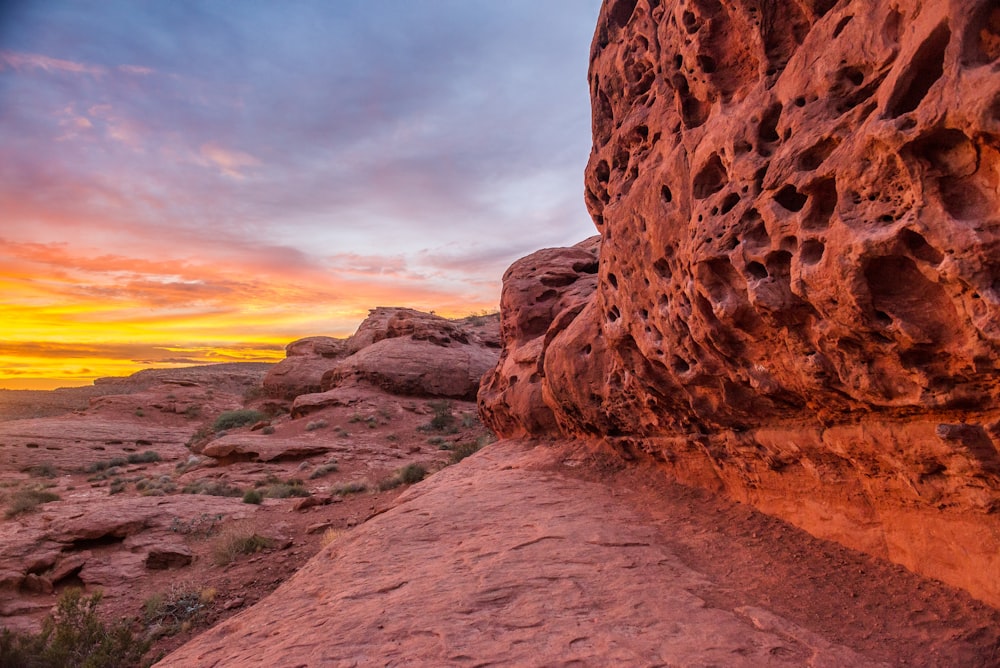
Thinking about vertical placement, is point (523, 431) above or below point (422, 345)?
below

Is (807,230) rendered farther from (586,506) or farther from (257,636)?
A: (257,636)

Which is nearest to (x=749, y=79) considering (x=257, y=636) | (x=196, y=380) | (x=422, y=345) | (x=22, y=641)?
(x=257, y=636)

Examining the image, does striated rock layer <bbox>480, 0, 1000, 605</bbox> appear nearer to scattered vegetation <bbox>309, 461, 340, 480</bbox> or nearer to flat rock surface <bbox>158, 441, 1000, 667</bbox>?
flat rock surface <bbox>158, 441, 1000, 667</bbox>

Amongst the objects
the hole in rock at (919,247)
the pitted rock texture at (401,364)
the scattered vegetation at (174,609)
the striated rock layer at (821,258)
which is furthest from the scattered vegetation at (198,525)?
the pitted rock texture at (401,364)

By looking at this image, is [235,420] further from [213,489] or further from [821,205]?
[821,205]

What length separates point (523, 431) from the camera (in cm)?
1113

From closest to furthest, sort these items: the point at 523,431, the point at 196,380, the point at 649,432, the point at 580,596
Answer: the point at 580,596
the point at 649,432
the point at 523,431
the point at 196,380

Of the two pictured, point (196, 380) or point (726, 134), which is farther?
point (196, 380)

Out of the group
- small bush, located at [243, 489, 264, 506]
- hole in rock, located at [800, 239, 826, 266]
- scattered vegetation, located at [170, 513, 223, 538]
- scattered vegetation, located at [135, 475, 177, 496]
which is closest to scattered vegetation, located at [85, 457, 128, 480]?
scattered vegetation, located at [135, 475, 177, 496]

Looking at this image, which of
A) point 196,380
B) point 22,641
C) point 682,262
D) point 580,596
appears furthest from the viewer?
point 196,380

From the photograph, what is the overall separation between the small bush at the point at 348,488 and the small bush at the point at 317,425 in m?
8.50

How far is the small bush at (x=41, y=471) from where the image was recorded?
17.7m

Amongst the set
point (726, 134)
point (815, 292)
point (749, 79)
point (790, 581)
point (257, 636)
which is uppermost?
point (749, 79)

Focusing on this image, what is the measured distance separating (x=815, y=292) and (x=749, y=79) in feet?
7.29
